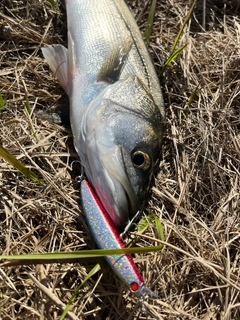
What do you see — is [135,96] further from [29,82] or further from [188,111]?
[29,82]

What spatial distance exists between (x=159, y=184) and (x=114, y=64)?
91 cm

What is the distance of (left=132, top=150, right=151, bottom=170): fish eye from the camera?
8.95 ft

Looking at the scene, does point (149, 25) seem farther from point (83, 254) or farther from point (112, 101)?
point (83, 254)

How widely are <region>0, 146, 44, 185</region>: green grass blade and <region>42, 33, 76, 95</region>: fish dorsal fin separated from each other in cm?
69

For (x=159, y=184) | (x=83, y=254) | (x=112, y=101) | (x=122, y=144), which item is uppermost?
(x=112, y=101)

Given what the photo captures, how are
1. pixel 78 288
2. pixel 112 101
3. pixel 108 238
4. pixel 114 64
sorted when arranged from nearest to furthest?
pixel 78 288 → pixel 108 238 → pixel 112 101 → pixel 114 64

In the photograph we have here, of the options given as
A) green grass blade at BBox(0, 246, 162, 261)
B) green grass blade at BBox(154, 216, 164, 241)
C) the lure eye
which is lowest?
green grass blade at BBox(154, 216, 164, 241)

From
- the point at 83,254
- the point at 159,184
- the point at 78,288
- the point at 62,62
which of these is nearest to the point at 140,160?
the point at 159,184

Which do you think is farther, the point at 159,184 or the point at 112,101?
the point at 159,184

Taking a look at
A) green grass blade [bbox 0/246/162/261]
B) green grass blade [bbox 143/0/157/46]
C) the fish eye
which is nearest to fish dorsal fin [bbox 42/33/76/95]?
green grass blade [bbox 143/0/157/46]

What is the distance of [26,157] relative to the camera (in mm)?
3016

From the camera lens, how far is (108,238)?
257 centimetres

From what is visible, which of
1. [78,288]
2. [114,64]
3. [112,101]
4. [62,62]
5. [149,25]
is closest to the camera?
[78,288]

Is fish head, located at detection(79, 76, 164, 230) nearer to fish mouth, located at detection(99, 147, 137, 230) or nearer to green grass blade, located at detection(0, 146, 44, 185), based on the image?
fish mouth, located at detection(99, 147, 137, 230)
